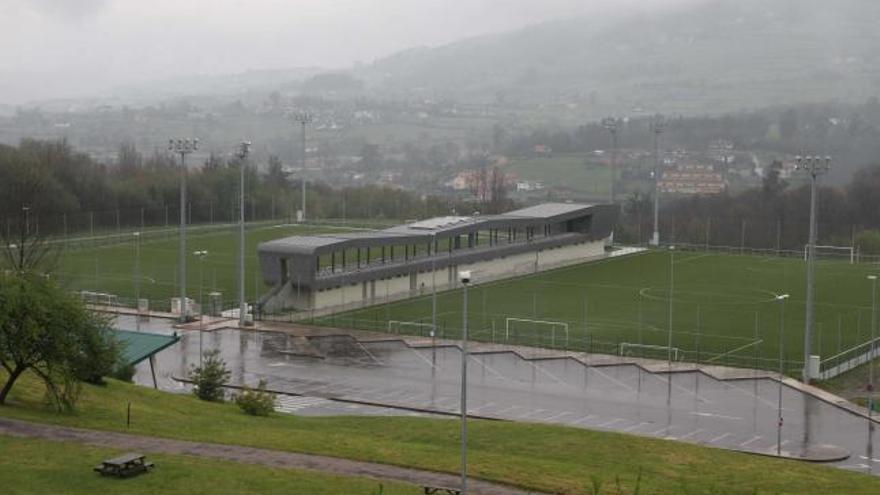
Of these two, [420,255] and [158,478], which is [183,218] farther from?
[158,478]

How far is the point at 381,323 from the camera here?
186 ft

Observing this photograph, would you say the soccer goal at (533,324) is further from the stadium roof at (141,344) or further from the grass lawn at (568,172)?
the grass lawn at (568,172)

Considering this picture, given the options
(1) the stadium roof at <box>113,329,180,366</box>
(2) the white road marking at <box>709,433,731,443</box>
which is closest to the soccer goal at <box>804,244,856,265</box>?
(2) the white road marking at <box>709,433,731,443</box>

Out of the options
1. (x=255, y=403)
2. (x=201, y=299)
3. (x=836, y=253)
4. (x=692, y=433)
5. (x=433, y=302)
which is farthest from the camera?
(x=836, y=253)

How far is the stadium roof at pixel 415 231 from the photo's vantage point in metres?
60.3

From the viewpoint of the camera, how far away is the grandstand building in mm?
60156

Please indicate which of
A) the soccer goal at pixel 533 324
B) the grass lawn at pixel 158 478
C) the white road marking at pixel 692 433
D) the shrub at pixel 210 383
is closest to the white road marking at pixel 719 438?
the white road marking at pixel 692 433

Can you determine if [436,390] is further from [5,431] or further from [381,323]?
[5,431]

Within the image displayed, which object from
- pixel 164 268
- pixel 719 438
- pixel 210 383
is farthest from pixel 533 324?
pixel 164 268

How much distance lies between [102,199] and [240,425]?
74.5 metres

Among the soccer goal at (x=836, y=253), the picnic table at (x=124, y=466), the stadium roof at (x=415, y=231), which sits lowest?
the soccer goal at (x=836, y=253)

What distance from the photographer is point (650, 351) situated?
50.1 m

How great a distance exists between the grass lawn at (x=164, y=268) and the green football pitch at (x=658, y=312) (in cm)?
1132

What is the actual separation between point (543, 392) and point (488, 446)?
35.4 feet
